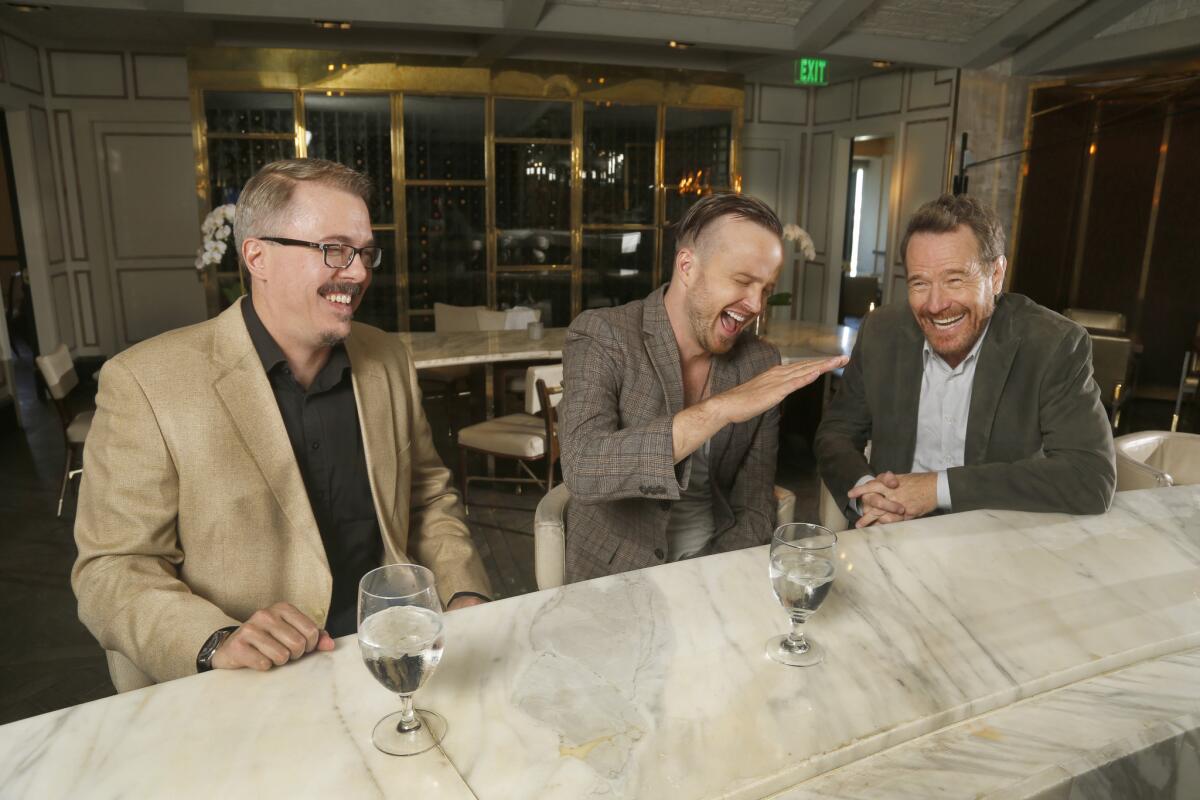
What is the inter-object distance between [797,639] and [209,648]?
36.3 inches

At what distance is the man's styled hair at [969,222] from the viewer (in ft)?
6.34

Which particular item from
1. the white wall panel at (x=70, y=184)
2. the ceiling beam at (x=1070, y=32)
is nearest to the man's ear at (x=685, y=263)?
the ceiling beam at (x=1070, y=32)

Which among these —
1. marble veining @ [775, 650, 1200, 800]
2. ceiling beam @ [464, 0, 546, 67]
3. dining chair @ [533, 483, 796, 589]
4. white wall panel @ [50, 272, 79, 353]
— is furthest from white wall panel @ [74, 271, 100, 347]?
marble veining @ [775, 650, 1200, 800]

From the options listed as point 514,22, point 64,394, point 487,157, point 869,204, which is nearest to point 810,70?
point 487,157

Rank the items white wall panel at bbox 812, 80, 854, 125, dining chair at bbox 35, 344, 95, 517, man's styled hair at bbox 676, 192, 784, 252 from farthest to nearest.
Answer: white wall panel at bbox 812, 80, 854, 125 → dining chair at bbox 35, 344, 95, 517 → man's styled hair at bbox 676, 192, 784, 252

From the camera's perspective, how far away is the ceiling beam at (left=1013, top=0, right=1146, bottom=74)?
20.8 ft

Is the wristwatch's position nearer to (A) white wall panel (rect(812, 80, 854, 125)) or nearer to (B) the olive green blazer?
(B) the olive green blazer

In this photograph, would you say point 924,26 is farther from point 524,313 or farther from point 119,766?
point 119,766

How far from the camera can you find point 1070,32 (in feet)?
21.8

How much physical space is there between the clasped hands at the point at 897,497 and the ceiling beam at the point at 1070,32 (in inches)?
249

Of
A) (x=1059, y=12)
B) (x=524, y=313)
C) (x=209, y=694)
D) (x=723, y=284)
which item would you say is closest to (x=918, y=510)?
(x=723, y=284)

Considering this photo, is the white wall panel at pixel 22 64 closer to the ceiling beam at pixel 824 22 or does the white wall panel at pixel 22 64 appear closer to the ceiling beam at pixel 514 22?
the ceiling beam at pixel 514 22

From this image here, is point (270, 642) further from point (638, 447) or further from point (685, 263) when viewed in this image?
point (685, 263)

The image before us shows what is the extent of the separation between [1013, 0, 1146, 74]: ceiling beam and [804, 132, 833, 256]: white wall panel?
214 cm
